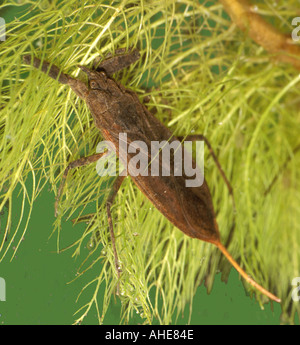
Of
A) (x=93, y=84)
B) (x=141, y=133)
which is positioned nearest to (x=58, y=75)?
(x=93, y=84)

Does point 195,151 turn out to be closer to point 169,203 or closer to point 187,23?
point 169,203

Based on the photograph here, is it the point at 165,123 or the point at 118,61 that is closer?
the point at 118,61

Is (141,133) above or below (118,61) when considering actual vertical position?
below

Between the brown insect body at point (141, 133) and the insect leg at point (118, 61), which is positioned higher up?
the insect leg at point (118, 61)

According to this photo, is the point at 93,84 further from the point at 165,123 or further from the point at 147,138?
the point at 165,123

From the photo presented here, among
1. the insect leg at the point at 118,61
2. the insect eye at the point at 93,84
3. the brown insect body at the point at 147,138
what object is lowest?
the brown insect body at the point at 147,138
